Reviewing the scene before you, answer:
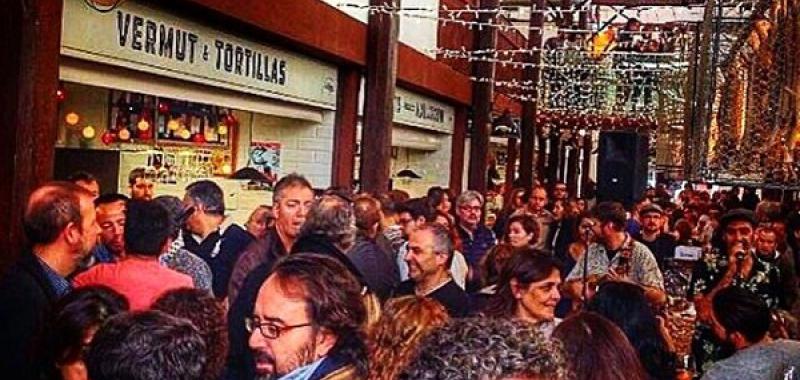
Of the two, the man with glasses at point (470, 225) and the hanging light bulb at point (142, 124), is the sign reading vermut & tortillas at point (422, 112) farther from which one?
the man with glasses at point (470, 225)

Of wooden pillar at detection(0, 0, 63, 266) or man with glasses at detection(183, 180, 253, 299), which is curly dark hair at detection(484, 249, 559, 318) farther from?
wooden pillar at detection(0, 0, 63, 266)

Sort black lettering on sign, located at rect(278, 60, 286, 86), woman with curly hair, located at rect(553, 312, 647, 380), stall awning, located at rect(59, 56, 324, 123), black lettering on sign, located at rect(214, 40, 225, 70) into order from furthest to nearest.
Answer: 1. black lettering on sign, located at rect(278, 60, 286, 86)
2. black lettering on sign, located at rect(214, 40, 225, 70)
3. stall awning, located at rect(59, 56, 324, 123)
4. woman with curly hair, located at rect(553, 312, 647, 380)

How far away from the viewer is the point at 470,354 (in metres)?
1.92

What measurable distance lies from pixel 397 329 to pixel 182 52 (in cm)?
499

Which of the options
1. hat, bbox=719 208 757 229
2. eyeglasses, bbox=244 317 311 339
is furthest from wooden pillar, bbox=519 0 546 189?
eyeglasses, bbox=244 317 311 339

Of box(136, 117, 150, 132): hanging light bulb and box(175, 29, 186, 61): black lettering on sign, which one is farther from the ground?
box(175, 29, 186, 61): black lettering on sign

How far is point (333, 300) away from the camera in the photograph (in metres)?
3.15

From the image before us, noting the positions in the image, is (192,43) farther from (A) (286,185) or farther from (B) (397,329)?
(B) (397,329)

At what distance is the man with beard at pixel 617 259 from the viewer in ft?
24.3

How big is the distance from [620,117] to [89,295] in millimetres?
16179

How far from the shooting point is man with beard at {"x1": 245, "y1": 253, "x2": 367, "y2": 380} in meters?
3.07

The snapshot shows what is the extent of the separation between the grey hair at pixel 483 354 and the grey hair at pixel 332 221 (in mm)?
3453

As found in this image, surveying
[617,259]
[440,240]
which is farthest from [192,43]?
[440,240]

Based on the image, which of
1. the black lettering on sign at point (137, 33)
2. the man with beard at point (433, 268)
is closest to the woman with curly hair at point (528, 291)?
the man with beard at point (433, 268)
